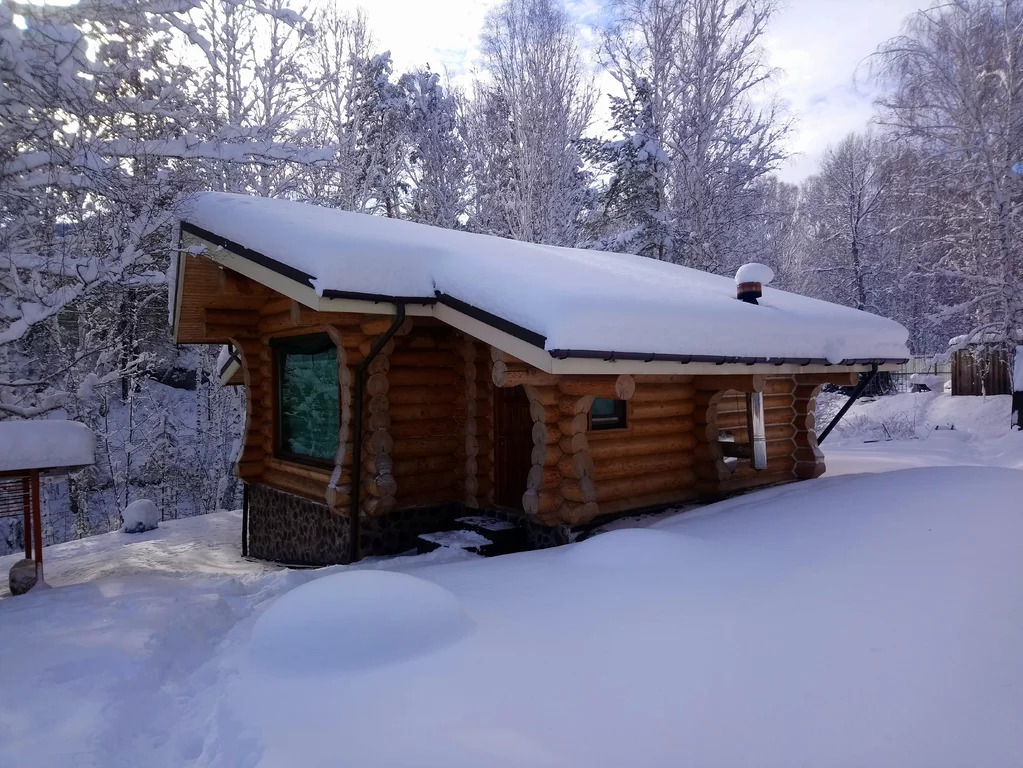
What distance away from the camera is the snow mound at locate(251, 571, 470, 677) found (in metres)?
3.27

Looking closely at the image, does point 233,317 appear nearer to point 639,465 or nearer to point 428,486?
point 428,486

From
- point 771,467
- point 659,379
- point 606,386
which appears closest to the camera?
point 606,386

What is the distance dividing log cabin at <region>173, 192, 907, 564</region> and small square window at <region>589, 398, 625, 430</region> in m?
0.02

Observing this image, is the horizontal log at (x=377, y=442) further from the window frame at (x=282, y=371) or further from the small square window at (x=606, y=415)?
the small square window at (x=606, y=415)

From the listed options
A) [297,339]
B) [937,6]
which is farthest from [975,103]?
[297,339]

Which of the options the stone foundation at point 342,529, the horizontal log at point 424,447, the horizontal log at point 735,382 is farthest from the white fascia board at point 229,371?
the horizontal log at point 735,382

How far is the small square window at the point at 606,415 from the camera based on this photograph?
6.69 m

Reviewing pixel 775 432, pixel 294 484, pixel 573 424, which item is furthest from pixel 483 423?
pixel 775 432

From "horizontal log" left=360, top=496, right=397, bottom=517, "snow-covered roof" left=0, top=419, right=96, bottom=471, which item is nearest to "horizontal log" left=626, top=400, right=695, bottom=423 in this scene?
"horizontal log" left=360, top=496, right=397, bottom=517

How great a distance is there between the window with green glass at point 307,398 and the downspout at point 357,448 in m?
0.79

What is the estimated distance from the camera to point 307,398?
26.4 feet

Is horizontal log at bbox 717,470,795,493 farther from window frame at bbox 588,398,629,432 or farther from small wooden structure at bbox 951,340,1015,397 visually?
small wooden structure at bbox 951,340,1015,397

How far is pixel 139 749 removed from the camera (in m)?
2.94

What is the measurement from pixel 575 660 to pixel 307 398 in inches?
227
